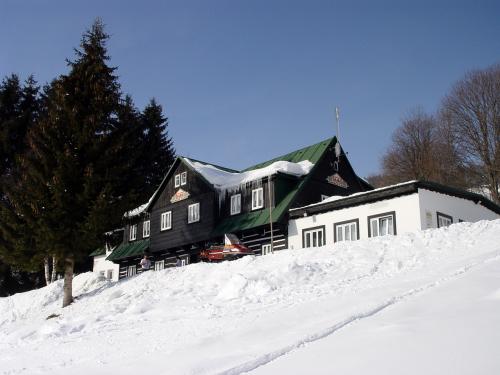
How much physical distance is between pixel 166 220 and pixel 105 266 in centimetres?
1074

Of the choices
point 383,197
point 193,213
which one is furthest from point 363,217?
point 193,213

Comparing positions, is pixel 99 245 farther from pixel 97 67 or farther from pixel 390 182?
pixel 390 182

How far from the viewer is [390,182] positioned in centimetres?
4728

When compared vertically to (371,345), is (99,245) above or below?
above

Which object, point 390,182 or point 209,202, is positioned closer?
point 209,202

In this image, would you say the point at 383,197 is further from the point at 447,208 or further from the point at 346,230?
the point at 447,208

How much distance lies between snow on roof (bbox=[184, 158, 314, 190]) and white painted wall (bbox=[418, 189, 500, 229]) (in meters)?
8.02

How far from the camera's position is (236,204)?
3291 centimetres

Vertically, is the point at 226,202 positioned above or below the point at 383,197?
above

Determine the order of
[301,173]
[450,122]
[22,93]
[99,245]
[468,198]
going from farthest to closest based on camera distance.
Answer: [22,93], [450,122], [301,173], [468,198], [99,245]

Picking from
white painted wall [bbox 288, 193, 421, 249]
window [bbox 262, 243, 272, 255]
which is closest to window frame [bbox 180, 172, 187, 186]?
window [bbox 262, 243, 272, 255]

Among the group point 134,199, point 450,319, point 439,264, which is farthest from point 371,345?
point 134,199

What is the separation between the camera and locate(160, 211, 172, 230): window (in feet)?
120

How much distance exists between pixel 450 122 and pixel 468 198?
13.4 meters
